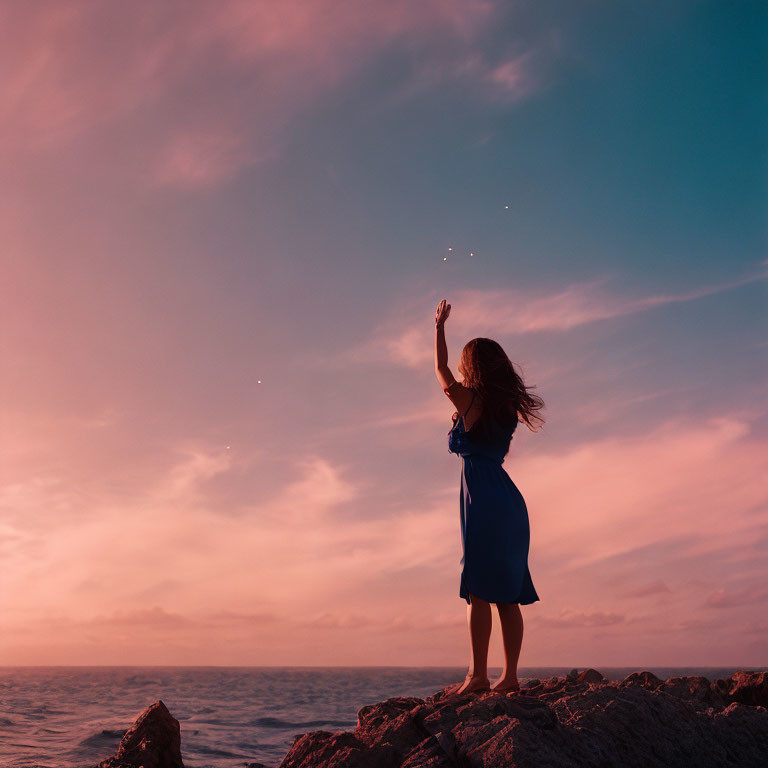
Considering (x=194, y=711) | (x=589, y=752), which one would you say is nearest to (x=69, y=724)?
(x=194, y=711)

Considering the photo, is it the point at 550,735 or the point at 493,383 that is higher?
the point at 493,383

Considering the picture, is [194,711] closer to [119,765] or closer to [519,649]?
[119,765]

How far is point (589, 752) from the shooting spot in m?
3.82

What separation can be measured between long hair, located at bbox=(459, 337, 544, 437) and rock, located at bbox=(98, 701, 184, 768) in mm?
4178

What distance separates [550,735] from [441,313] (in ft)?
9.93

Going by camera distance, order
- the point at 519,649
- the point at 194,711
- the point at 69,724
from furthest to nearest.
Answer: the point at 194,711
the point at 69,724
the point at 519,649

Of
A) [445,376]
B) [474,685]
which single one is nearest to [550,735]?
[474,685]

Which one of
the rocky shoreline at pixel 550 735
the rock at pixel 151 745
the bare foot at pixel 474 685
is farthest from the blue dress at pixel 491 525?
the rock at pixel 151 745

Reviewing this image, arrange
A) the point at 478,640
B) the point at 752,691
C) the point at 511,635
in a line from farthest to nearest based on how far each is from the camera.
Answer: the point at 752,691 < the point at 511,635 < the point at 478,640

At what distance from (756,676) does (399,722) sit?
12.5 feet

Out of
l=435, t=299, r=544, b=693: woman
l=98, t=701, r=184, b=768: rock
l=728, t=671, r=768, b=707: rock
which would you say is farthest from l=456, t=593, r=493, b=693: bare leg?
l=98, t=701, r=184, b=768: rock

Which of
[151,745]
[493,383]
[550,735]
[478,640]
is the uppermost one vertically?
[493,383]

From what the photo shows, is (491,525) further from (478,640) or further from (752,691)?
(752,691)

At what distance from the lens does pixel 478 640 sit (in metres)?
5.15
